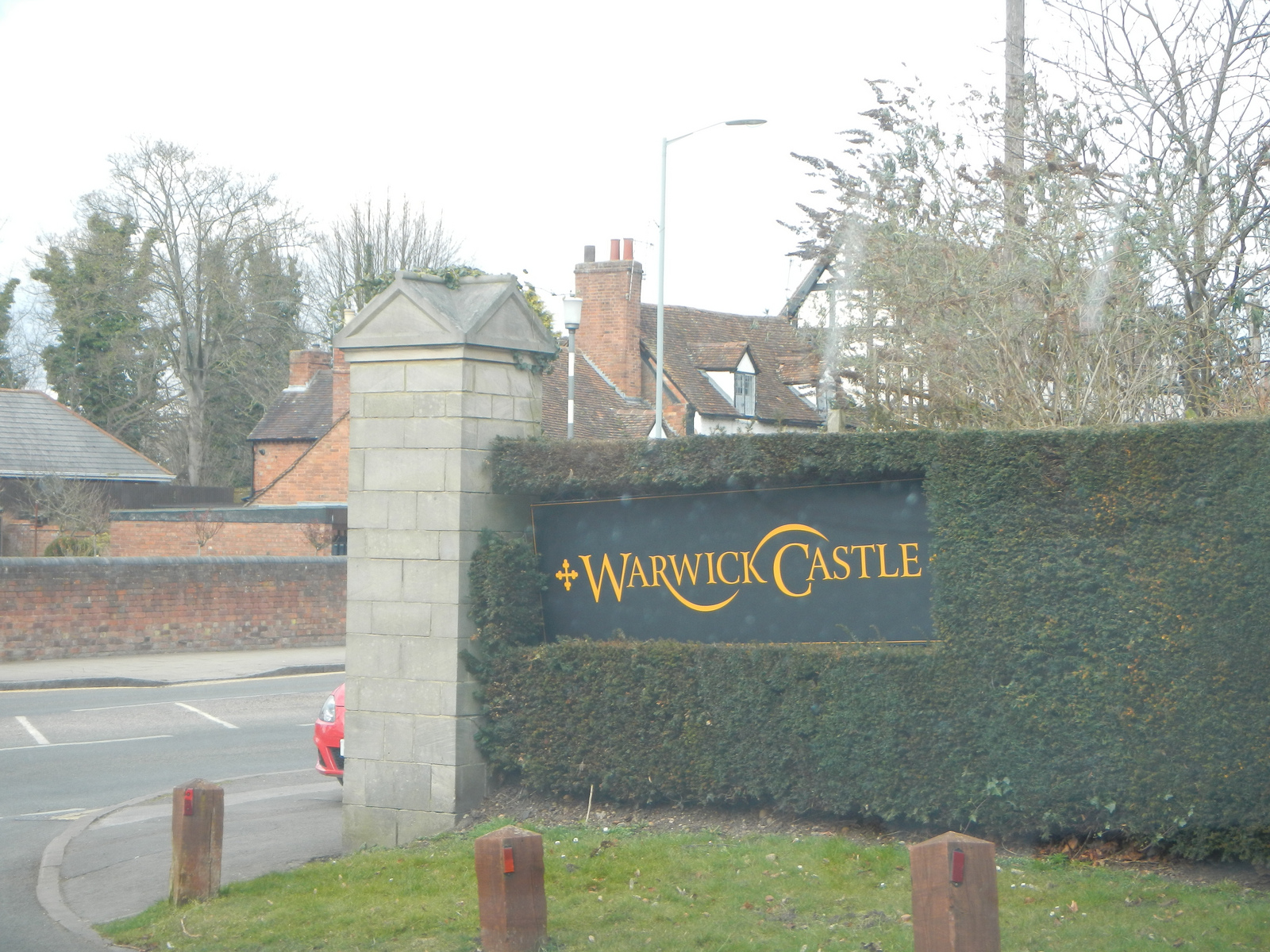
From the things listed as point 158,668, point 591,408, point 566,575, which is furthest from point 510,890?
point 591,408

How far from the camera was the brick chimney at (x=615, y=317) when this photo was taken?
112 ft

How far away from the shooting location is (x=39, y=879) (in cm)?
748

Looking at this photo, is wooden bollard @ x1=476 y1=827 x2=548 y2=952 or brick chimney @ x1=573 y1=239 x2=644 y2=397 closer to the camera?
wooden bollard @ x1=476 y1=827 x2=548 y2=952

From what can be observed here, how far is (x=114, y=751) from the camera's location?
12.6 meters

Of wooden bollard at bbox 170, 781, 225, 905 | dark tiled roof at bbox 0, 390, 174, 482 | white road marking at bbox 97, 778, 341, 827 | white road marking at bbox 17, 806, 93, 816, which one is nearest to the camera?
wooden bollard at bbox 170, 781, 225, 905

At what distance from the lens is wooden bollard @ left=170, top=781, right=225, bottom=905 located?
6.28 m

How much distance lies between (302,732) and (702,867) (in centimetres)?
863

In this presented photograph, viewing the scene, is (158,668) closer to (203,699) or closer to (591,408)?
(203,699)

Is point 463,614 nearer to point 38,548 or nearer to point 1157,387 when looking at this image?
point 1157,387

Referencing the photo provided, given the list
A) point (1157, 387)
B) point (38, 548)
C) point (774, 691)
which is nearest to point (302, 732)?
point (774, 691)

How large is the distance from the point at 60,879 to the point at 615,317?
27.6m

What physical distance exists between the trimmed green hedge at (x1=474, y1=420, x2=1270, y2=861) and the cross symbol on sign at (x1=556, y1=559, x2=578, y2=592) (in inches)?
21.5

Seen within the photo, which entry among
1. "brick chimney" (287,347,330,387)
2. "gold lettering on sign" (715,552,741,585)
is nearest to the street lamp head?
"gold lettering on sign" (715,552,741,585)

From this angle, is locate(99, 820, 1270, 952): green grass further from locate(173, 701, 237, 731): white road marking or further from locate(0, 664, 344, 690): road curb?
locate(0, 664, 344, 690): road curb
